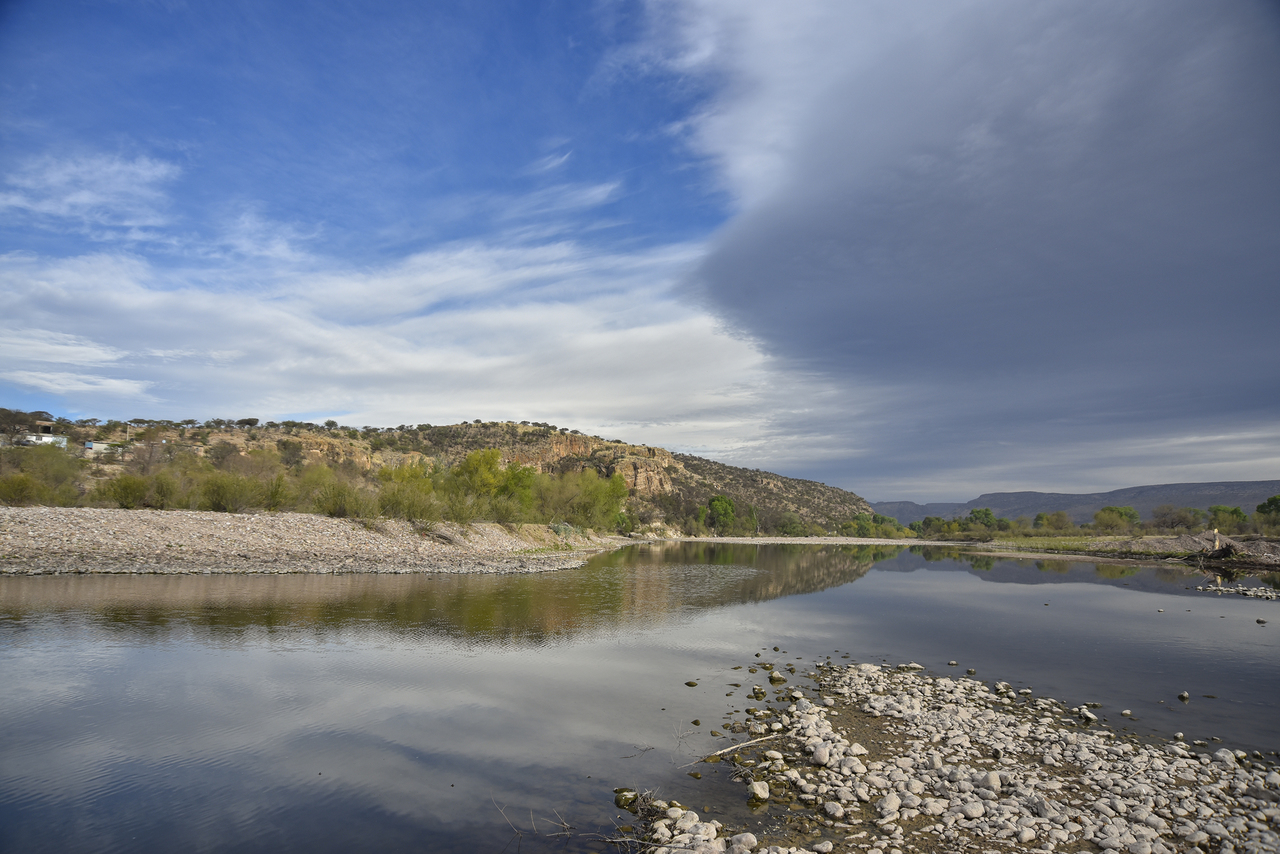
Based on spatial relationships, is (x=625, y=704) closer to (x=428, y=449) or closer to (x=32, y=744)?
(x=32, y=744)

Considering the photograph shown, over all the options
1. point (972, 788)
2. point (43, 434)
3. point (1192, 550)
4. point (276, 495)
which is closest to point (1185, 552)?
point (1192, 550)

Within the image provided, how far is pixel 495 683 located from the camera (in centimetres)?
1288

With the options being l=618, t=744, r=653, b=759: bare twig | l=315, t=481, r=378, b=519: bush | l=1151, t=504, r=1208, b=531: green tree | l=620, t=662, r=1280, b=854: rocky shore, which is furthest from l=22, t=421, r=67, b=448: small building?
l=1151, t=504, r=1208, b=531: green tree

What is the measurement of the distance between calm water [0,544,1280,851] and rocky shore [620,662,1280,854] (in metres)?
0.97

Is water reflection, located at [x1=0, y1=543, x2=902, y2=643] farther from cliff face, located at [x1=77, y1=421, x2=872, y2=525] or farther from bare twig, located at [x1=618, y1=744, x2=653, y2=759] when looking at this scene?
cliff face, located at [x1=77, y1=421, x2=872, y2=525]

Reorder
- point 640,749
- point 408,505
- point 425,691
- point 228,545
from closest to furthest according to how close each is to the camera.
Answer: point 640,749 < point 425,691 < point 228,545 < point 408,505

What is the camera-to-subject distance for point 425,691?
39.5ft

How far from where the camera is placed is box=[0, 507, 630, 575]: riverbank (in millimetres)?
24797

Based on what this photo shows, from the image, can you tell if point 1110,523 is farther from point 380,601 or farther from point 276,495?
point 276,495

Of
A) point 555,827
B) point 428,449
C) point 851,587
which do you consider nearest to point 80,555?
point 555,827

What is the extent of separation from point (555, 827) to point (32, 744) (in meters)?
8.18

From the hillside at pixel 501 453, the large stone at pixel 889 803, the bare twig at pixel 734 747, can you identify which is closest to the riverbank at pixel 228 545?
the hillside at pixel 501 453

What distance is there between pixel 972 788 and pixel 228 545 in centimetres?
3391

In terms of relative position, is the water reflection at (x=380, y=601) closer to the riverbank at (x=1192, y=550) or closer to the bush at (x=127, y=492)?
the bush at (x=127, y=492)
